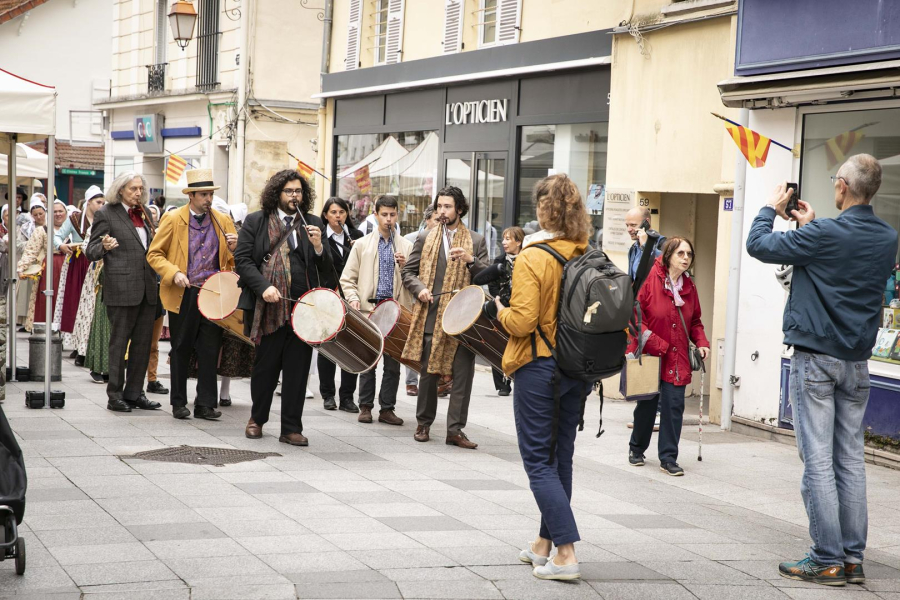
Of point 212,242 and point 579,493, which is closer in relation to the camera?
point 579,493

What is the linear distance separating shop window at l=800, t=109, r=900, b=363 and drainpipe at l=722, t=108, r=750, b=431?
0.56 metres

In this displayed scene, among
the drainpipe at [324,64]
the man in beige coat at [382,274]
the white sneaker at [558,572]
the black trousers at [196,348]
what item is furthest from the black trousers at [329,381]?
the drainpipe at [324,64]

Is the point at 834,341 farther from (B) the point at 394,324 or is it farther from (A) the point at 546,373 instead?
(B) the point at 394,324

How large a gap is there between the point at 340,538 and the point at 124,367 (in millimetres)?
4652

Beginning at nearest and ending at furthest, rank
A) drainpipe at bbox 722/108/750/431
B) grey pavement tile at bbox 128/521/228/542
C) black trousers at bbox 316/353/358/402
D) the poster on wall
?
1. grey pavement tile at bbox 128/521/228/542
2. drainpipe at bbox 722/108/750/431
3. black trousers at bbox 316/353/358/402
4. the poster on wall

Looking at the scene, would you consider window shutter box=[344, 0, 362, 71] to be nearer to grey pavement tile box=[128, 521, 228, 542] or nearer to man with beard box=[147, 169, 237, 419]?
man with beard box=[147, 169, 237, 419]

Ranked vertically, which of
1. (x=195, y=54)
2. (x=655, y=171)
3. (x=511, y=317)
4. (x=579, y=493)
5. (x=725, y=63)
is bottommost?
(x=579, y=493)

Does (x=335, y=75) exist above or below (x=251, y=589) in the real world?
above

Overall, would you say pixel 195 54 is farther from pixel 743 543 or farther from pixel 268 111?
pixel 743 543

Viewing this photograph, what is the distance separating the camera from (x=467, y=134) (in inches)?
593

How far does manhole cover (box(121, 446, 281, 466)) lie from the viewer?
7738mm

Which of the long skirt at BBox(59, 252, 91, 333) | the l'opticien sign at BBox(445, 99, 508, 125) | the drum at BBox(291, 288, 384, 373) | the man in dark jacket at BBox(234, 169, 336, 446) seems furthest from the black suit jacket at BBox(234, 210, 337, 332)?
the l'opticien sign at BBox(445, 99, 508, 125)

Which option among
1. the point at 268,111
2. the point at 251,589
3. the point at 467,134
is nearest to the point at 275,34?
the point at 268,111

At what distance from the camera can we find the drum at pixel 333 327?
8.05 metres
